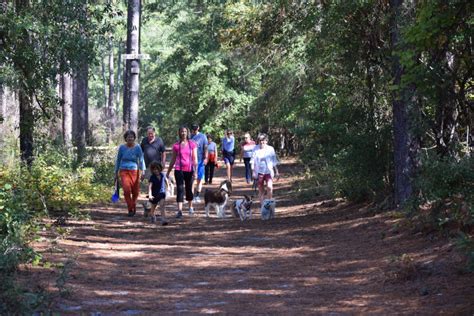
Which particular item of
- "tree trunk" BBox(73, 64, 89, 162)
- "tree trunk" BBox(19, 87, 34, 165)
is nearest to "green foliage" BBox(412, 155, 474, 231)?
"tree trunk" BBox(19, 87, 34, 165)

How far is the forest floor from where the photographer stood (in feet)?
25.9

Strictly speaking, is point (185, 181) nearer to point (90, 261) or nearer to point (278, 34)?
point (278, 34)

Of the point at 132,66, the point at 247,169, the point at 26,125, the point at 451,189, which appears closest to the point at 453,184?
the point at 451,189

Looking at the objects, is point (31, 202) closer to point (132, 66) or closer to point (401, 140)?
point (401, 140)

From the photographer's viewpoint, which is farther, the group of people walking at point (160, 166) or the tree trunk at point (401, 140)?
the group of people walking at point (160, 166)

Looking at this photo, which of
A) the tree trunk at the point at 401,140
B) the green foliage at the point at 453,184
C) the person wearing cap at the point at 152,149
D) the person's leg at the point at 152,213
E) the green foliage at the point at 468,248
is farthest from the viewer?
the person wearing cap at the point at 152,149

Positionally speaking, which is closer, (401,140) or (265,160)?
(401,140)

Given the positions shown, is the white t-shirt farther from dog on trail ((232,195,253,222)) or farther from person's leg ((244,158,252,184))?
person's leg ((244,158,252,184))

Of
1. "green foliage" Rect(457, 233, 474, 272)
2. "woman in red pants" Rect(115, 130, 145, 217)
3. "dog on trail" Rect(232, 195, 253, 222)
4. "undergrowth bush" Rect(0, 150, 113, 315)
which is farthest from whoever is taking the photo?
"dog on trail" Rect(232, 195, 253, 222)

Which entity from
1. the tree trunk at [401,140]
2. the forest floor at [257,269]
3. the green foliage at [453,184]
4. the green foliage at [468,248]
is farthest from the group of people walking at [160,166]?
the green foliage at [468,248]

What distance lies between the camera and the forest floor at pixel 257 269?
790 cm

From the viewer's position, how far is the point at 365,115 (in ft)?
51.8

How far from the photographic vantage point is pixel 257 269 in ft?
34.1

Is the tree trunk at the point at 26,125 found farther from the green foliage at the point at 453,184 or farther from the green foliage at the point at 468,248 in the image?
the green foliage at the point at 468,248
